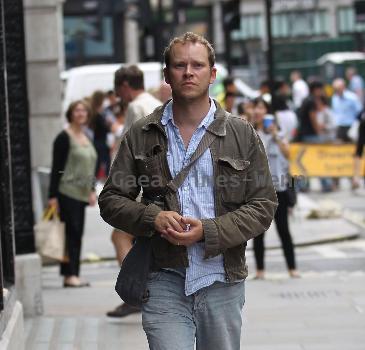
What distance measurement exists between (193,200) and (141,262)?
337mm

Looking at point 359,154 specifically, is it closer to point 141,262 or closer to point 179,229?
point 141,262

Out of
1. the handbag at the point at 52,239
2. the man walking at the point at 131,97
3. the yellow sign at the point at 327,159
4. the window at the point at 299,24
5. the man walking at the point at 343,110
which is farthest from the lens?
the window at the point at 299,24

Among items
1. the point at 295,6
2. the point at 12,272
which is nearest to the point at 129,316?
the point at 12,272

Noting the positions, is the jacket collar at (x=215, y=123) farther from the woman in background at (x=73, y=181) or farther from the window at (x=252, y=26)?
the window at (x=252, y=26)

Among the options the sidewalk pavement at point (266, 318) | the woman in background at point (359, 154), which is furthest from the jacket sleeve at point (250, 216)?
the woman in background at point (359, 154)

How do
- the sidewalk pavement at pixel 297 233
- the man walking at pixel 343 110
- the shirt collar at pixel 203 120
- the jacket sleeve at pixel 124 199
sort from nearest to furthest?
1. the jacket sleeve at pixel 124 199
2. the shirt collar at pixel 203 120
3. the sidewalk pavement at pixel 297 233
4. the man walking at pixel 343 110

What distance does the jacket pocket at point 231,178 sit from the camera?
5.55m

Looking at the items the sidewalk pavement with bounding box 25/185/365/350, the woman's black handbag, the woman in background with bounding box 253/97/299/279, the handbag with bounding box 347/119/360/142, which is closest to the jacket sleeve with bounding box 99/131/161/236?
the woman's black handbag

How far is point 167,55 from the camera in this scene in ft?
18.5

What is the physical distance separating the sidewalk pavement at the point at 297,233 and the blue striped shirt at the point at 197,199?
10.2 metres

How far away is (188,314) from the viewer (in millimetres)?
5586

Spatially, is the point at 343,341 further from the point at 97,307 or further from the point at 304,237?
the point at 304,237

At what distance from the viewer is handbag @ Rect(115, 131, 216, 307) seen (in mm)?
5535

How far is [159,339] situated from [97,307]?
5.93 meters
